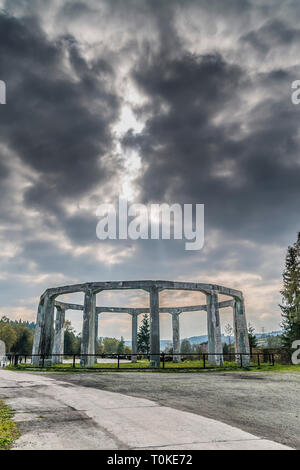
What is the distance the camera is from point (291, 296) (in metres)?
39.5

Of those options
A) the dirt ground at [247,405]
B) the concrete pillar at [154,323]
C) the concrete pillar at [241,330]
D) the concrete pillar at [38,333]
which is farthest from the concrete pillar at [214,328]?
the dirt ground at [247,405]

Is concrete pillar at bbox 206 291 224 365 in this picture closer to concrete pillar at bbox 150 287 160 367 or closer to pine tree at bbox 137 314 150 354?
concrete pillar at bbox 150 287 160 367

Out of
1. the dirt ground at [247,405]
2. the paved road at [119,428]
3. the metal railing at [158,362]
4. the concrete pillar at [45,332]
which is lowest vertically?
the metal railing at [158,362]

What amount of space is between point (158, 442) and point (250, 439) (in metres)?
1.32

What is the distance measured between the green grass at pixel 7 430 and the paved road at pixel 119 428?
0.12 metres

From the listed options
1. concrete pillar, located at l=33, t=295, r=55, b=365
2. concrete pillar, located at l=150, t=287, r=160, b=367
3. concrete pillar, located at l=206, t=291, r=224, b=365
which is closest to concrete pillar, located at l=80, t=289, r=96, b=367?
concrete pillar, located at l=33, t=295, r=55, b=365

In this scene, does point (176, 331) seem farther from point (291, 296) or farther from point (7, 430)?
point (7, 430)

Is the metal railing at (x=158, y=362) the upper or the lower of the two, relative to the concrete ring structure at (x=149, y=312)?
lower

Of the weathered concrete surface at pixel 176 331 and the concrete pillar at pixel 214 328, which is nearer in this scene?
the concrete pillar at pixel 214 328

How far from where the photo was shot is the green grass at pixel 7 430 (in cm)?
436

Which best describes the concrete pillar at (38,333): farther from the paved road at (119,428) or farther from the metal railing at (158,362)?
the paved road at (119,428)

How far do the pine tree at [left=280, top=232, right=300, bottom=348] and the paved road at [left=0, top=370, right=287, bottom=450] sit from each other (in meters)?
34.9

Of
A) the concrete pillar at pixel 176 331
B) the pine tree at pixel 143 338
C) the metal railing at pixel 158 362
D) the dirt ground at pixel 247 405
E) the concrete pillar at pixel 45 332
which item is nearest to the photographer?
the dirt ground at pixel 247 405

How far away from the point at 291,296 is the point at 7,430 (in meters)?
39.5
